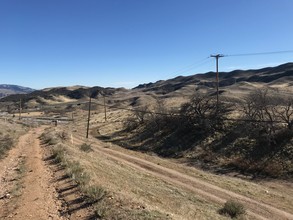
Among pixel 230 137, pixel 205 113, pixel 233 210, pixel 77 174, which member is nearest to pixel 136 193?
pixel 77 174

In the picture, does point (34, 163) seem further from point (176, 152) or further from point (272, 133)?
point (272, 133)

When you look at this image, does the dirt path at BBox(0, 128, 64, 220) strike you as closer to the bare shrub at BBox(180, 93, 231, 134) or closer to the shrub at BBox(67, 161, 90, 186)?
the shrub at BBox(67, 161, 90, 186)

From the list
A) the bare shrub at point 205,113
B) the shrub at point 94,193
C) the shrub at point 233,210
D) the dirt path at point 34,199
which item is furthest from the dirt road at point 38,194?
the bare shrub at point 205,113

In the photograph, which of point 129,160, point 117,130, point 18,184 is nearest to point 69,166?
point 18,184

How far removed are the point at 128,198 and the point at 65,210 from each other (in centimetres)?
258

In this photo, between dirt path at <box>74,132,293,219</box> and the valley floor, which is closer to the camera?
the valley floor

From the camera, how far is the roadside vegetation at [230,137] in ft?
108

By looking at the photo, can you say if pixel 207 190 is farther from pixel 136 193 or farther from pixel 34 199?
pixel 34 199

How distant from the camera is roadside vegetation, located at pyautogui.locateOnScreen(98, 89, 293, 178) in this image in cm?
3300

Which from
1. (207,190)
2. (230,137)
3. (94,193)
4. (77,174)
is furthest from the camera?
(230,137)

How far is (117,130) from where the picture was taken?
6725cm

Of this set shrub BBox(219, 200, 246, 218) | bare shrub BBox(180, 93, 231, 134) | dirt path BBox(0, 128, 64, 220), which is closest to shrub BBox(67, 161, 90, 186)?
dirt path BBox(0, 128, 64, 220)

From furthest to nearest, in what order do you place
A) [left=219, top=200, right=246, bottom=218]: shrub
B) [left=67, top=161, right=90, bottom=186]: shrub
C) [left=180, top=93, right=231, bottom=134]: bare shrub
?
[left=180, top=93, right=231, bottom=134]: bare shrub < [left=219, top=200, right=246, bottom=218]: shrub < [left=67, top=161, right=90, bottom=186]: shrub

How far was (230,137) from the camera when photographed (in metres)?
40.5
